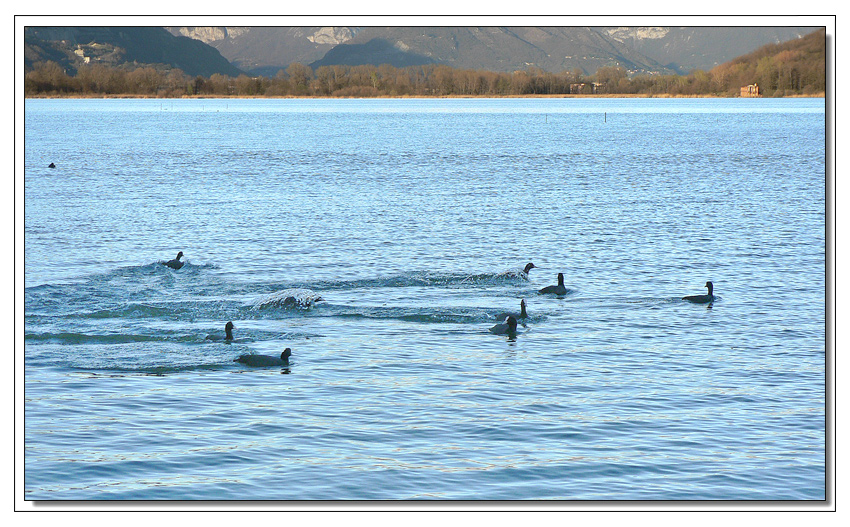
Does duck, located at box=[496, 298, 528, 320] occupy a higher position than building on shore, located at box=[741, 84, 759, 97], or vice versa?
building on shore, located at box=[741, 84, 759, 97]

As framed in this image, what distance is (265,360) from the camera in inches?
850

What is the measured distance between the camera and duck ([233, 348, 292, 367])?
21.6m

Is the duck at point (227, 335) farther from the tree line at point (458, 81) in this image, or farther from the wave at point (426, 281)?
the tree line at point (458, 81)

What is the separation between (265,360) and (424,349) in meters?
3.99

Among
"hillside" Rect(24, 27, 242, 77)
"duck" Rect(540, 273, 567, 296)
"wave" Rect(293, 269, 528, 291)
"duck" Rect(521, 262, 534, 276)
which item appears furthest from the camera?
"hillside" Rect(24, 27, 242, 77)

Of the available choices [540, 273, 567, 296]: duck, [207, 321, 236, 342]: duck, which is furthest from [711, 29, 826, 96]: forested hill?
[207, 321, 236, 342]: duck

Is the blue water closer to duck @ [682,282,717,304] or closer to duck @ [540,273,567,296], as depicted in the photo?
duck @ [540,273,567,296]

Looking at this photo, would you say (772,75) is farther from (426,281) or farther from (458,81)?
(426,281)

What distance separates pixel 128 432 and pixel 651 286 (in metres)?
19.2

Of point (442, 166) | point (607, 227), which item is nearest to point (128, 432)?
point (607, 227)

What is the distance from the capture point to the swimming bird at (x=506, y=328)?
81.6ft

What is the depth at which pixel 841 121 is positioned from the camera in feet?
42.8

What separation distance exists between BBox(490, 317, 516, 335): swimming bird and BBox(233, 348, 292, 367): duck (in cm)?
596
